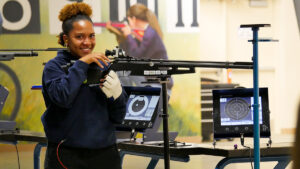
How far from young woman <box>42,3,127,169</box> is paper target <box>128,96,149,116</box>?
184 cm

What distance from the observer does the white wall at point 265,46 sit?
11.5m

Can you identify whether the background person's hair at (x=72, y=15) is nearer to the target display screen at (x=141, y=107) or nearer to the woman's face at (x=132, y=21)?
the target display screen at (x=141, y=107)

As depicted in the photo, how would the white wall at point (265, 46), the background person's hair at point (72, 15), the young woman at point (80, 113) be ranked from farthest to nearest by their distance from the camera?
the white wall at point (265, 46)
the background person's hair at point (72, 15)
the young woman at point (80, 113)

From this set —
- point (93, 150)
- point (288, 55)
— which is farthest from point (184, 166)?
point (288, 55)

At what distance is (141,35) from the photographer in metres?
9.39

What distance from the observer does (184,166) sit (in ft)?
22.3

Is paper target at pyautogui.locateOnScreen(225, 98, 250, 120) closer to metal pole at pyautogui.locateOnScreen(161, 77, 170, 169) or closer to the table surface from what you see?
the table surface

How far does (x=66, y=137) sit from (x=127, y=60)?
68 cm

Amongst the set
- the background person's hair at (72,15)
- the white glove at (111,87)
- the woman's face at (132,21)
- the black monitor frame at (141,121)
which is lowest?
the black monitor frame at (141,121)

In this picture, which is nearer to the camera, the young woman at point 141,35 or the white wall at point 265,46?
the young woman at point 141,35

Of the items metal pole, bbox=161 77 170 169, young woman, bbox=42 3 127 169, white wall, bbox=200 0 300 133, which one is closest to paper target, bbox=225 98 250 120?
metal pole, bbox=161 77 170 169

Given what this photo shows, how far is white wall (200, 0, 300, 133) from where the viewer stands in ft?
37.8

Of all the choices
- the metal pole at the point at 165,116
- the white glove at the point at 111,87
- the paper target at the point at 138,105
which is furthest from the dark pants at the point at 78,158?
the paper target at the point at 138,105

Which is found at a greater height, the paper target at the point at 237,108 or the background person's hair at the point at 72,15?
the background person's hair at the point at 72,15
